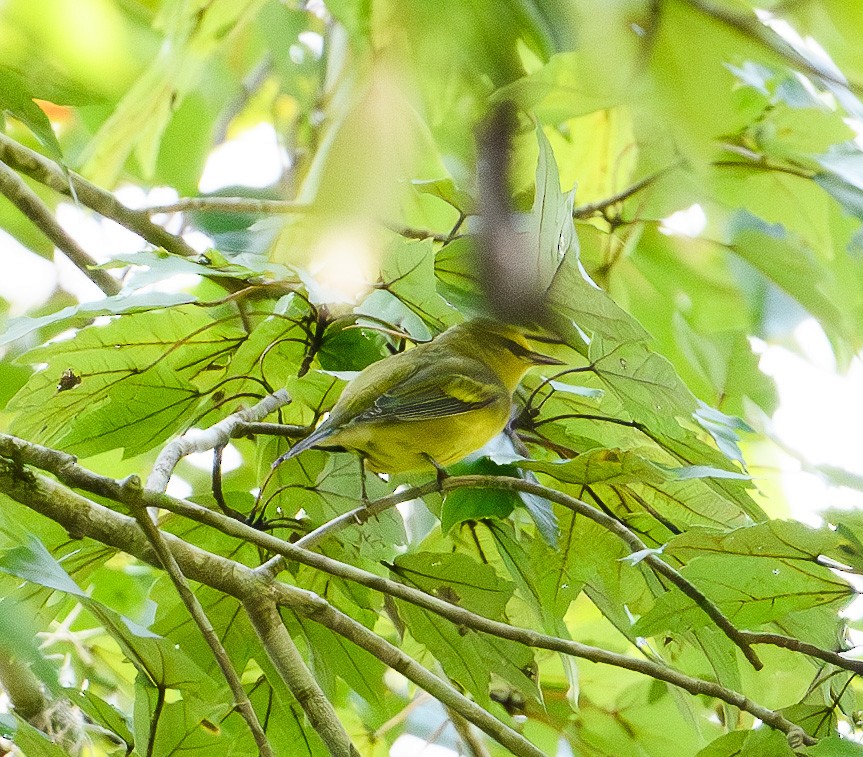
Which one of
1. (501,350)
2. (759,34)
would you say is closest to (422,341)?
(501,350)

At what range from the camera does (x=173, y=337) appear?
92 centimetres

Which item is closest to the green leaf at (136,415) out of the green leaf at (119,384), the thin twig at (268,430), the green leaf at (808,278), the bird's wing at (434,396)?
the green leaf at (119,384)

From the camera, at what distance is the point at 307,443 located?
0.89 meters

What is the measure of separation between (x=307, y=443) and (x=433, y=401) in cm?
28

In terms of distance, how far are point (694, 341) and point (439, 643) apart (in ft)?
1.62

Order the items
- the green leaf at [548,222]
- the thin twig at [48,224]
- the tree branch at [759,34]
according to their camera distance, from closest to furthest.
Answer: the tree branch at [759,34], the green leaf at [548,222], the thin twig at [48,224]

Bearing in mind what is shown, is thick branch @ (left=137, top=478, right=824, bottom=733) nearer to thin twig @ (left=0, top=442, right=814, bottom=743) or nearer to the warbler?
thin twig @ (left=0, top=442, right=814, bottom=743)

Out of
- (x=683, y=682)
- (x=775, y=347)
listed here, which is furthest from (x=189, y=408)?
(x=775, y=347)

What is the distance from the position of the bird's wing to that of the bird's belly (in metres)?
0.02

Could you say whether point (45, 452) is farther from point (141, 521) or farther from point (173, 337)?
point (173, 337)

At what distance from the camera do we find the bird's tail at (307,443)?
866mm

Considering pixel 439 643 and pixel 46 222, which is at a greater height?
pixel 46 222

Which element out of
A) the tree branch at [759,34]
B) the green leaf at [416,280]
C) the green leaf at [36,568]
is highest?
the tree branch at [759,34]

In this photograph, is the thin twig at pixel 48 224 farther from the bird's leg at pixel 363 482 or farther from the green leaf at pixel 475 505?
the green leaf at pixel 475 505
